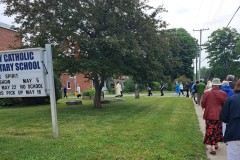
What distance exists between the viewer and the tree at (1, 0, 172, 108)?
15.7 meters

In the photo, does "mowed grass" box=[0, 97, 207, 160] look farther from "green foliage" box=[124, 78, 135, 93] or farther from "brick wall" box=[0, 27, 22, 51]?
"green foliage" box=[124, 78, 135, 93]

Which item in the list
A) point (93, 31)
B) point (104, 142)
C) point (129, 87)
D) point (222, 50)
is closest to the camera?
point (104, 142)

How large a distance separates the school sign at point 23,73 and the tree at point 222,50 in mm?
77307

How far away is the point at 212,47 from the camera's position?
3356 inches

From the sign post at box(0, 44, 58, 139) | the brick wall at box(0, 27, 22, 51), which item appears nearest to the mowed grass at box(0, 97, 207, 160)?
the sign post at box(0, 44, 58, 139)

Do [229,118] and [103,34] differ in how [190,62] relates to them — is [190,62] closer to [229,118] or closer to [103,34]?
[103,34]

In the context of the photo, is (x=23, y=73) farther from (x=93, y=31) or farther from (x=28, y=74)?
(x=93, y=31)

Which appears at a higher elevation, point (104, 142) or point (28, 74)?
point (28, 74)

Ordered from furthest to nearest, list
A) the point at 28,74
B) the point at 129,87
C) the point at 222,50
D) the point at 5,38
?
the point at 222,50 < the point at 129,87 < the point at 5,38 < the point at 28,74

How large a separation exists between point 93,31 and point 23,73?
8279 millimetres

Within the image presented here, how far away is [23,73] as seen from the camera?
30.8 feet

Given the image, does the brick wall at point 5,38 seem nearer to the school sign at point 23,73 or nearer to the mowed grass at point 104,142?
the mowed grass at point 104,142

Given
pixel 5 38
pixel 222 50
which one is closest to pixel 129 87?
pixel 5 38

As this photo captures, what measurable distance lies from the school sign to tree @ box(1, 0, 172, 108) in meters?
5.88
